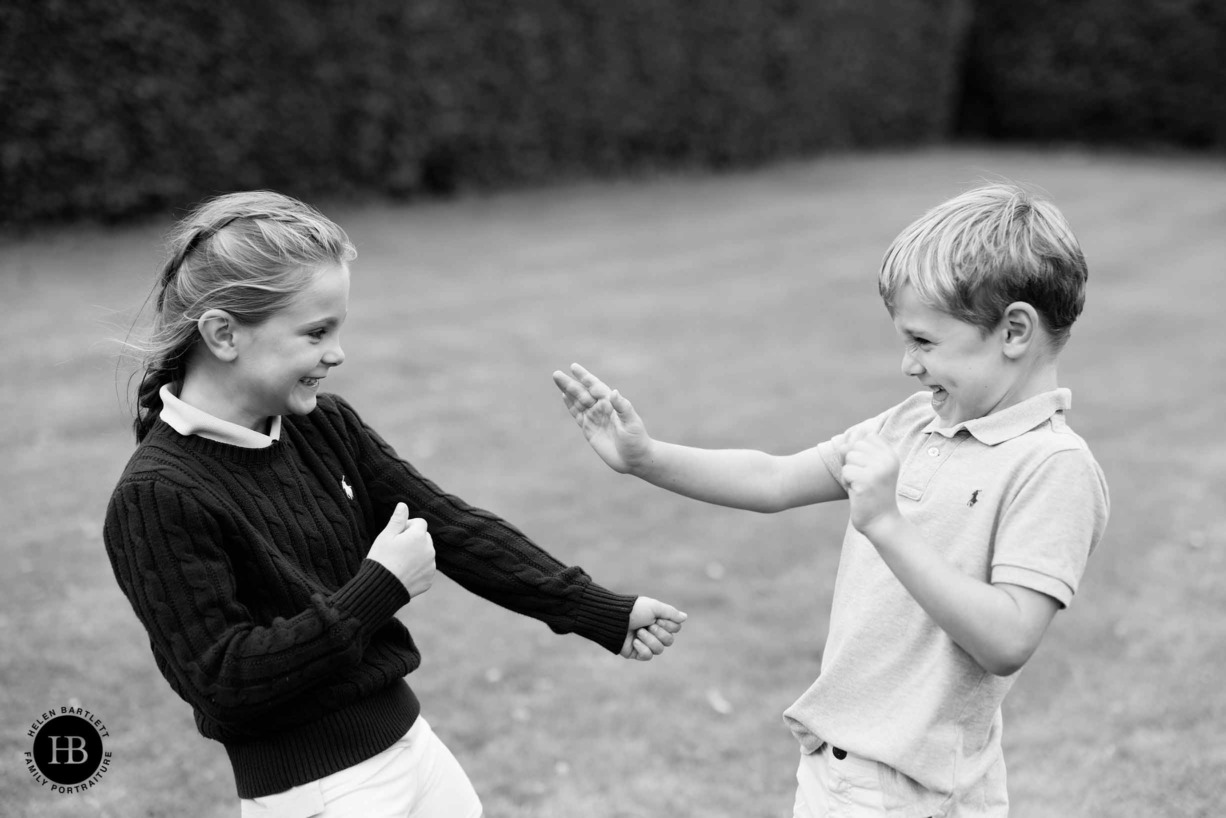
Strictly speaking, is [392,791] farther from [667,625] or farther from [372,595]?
[667,625]

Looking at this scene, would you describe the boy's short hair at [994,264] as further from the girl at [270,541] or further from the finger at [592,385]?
the girl at [270,541]

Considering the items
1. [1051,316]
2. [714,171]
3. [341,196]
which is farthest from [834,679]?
[714,171]

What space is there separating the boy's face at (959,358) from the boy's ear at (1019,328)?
0.06 feet

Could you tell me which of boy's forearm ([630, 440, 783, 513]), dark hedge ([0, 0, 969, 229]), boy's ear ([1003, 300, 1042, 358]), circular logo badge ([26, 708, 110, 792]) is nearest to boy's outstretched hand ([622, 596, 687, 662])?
boy's forearm ([630, 440, 783, 513])

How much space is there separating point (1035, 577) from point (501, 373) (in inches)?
247

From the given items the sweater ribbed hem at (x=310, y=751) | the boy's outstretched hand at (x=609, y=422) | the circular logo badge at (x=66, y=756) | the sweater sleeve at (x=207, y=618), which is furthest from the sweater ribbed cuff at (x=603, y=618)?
the circular logo badge at (x=66, y=756)

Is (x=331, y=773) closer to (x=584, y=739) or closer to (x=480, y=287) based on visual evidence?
(x=584, y=739)

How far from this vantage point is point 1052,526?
80.8 inches

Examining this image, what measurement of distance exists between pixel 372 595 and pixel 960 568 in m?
1.06

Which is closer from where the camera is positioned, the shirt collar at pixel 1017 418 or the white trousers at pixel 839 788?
the shirt collar at pixel 1017 418

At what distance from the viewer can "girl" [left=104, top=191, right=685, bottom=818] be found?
6.88 feet

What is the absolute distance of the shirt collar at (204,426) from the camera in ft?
7.34

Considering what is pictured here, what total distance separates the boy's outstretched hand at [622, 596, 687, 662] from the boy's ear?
100 cm

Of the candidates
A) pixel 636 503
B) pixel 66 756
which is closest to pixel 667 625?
pixel 66 756
